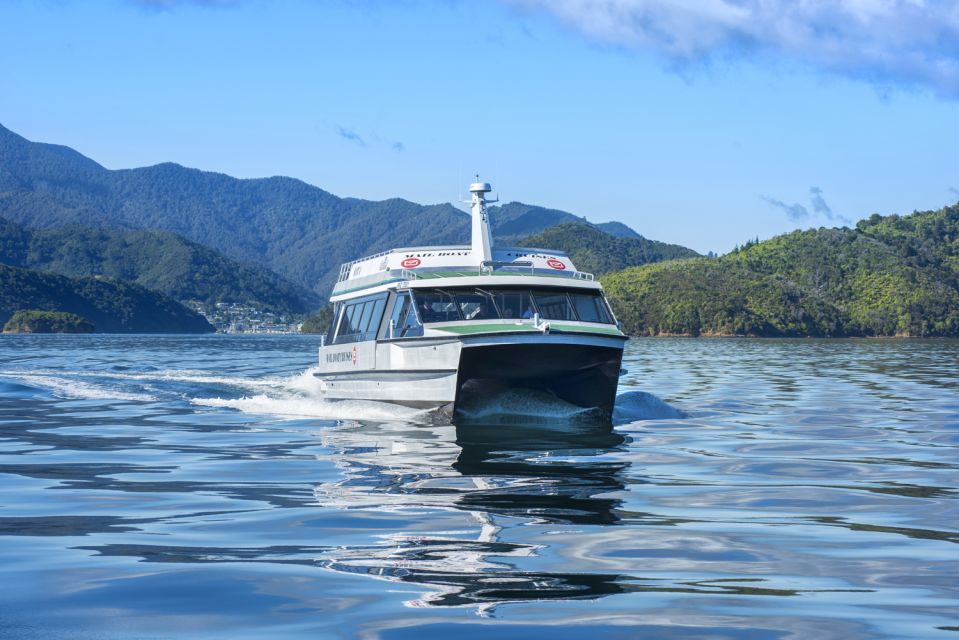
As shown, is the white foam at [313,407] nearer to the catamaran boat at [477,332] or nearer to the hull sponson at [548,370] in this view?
the catamaran boat at [477,332]

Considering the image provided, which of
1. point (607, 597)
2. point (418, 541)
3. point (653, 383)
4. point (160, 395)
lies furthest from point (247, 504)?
point (653, 383)

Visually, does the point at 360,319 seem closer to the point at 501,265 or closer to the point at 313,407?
the point at 313,407

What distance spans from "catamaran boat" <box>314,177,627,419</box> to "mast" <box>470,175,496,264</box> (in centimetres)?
4

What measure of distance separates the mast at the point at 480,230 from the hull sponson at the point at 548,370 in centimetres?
410

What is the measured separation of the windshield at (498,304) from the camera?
22625 mm

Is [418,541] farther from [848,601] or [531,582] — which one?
[848,601]

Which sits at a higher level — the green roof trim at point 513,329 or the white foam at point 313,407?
the green roof trim at point 513,329

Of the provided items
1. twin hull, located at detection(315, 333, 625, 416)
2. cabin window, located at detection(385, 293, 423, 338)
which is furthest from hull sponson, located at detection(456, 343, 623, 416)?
cabin window, located at detection(385, 293, 423, 338)

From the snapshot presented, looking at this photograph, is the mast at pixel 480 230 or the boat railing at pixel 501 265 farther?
the mast at pixel 480 230

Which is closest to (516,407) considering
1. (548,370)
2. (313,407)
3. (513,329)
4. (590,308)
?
(548,370)

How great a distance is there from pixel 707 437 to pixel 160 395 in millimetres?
17439

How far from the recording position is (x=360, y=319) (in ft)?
87.0

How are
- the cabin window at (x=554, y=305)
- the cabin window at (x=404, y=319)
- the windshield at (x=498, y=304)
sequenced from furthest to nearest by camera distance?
1. the cabin window at (x=554, y=305)
2. the windshield at (x=498, y=304)
3. the cabin window at (x=404, y=319)

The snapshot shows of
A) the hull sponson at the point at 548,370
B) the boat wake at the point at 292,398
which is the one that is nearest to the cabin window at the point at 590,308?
the hull sponson at the point at 548,370
